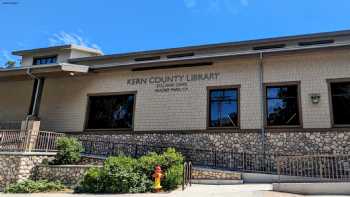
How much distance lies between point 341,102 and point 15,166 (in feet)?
47.4

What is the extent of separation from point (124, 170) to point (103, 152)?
18.5 ft

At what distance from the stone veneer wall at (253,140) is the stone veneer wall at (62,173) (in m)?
4.00

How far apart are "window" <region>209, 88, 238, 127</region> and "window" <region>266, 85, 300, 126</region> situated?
1.57 metres

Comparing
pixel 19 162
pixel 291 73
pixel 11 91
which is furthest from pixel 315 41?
pixel 11 91

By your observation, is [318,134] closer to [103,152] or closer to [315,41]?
[315,41]

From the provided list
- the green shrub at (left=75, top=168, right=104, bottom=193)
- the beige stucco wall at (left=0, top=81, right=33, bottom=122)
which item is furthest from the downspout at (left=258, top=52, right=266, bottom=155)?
the beige stucco wall at (left=0, top=81, right=33, bottom=122)

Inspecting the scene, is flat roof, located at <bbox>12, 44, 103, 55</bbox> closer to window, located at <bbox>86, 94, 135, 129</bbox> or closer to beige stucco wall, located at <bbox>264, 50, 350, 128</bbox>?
window, located at <bbox>86, 94, 135, 129</bbox>

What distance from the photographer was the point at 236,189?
10898 mm

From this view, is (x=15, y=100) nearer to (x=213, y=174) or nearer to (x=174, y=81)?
(x=174, y=81)

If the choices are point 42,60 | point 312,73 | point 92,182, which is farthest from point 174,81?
point 42,60

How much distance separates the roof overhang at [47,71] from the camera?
17.1m

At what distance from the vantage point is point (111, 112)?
59.3 feet

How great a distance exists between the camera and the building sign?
16609 millimetres

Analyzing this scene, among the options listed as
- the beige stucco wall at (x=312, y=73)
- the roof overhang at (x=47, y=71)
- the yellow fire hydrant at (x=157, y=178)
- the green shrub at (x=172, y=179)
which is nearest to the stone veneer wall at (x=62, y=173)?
the yellow fire hydrant at (x=157, y=178)
